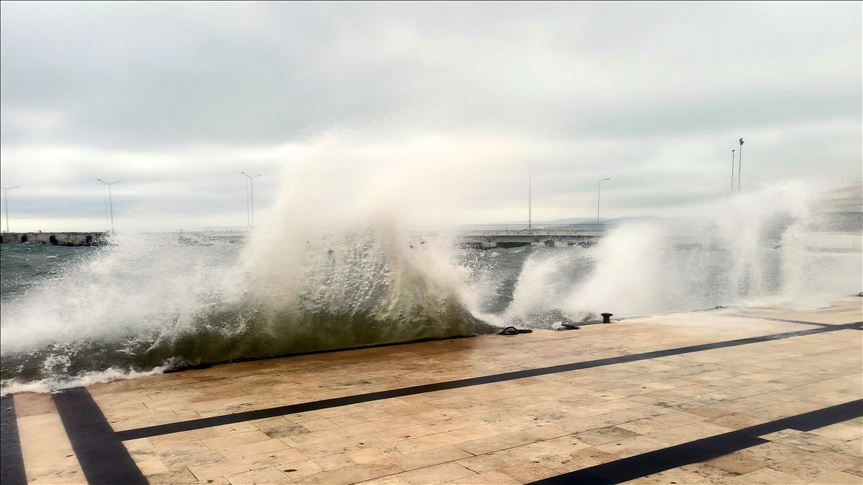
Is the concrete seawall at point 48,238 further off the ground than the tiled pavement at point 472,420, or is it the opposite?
the concrete seawall at point 48,238

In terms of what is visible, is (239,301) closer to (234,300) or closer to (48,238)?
(234,300)

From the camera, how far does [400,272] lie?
1314 centimetres

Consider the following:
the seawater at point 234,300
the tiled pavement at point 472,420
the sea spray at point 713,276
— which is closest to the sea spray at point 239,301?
the seawater at point 234,300

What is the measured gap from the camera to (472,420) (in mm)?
6008

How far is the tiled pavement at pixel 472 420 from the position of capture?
4.67m

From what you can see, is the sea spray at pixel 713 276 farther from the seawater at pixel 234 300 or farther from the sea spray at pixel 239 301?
the sea spray at pixel 239 301

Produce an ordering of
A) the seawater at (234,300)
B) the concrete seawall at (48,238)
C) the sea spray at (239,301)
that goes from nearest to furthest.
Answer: the concrete seawall at (48,238) → the seawater at (234,300) → the sea spray at (239,301)

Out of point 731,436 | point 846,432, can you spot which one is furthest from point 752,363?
point 731,436

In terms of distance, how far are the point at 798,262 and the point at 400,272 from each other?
1923 cm

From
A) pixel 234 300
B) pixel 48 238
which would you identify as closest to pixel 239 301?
pixel 234 300

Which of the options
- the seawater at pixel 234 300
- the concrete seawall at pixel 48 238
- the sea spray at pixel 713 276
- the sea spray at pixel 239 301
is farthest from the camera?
the sea spray at pixel 713 276

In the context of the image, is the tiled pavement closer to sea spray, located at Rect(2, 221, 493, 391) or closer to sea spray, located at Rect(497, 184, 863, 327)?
sea spray, located at Rect(2, 221, 493, 391)

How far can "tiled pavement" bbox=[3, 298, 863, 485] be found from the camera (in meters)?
4.67

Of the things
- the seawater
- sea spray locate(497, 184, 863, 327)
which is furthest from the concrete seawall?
sea spray locate(497, 184, 863, 327)
